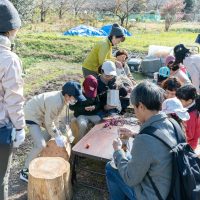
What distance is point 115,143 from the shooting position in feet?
9.30

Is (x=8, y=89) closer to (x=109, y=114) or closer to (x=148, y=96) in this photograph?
(x=148, y=96)

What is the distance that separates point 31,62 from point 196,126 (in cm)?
726

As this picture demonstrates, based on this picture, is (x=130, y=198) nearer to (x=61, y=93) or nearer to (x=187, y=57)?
(x=61, y=93)

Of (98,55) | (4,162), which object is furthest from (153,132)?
(98,55)

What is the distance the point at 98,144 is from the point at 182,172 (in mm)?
1567

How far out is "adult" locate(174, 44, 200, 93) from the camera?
16.8 feet

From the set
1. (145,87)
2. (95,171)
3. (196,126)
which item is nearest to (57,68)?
(95,171)

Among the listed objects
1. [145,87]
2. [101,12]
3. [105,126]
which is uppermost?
[145,87]

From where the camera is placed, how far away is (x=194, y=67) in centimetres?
511

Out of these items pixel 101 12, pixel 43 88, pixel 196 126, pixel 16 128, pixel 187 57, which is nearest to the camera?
pixel 16 128

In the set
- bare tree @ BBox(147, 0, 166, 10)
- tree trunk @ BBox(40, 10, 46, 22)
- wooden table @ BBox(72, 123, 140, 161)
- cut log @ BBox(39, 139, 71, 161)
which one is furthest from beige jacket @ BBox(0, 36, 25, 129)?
bare tree @ BBox(147, 0, 166, 10)

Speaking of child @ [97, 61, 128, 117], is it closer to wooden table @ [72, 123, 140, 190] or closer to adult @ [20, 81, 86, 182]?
wooden table @ [72, 123, 140, 190]

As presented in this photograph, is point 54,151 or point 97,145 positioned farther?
point 54,151

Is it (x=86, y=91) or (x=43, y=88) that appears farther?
(x=43, y=88)
